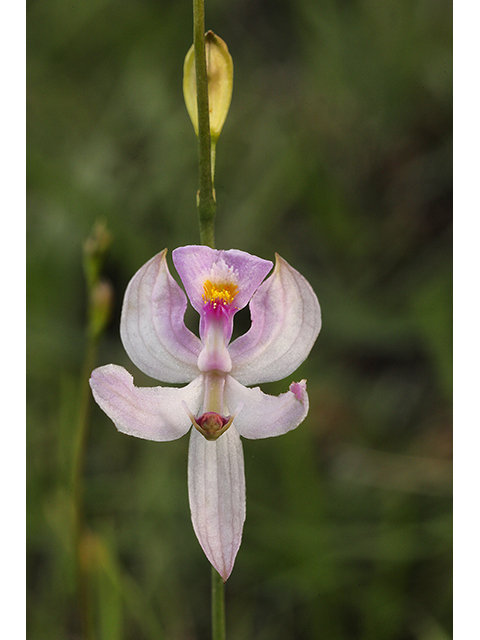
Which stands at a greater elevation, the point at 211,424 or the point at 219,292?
the point at 219,292

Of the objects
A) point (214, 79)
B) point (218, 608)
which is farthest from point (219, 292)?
point (218, 608)

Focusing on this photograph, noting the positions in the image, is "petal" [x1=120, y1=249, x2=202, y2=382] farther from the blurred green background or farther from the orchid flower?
the blurred green background

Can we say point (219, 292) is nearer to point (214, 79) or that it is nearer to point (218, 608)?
point (214, 79)

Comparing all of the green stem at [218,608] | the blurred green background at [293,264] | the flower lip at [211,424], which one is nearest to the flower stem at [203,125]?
the flower lip at [211,424]
